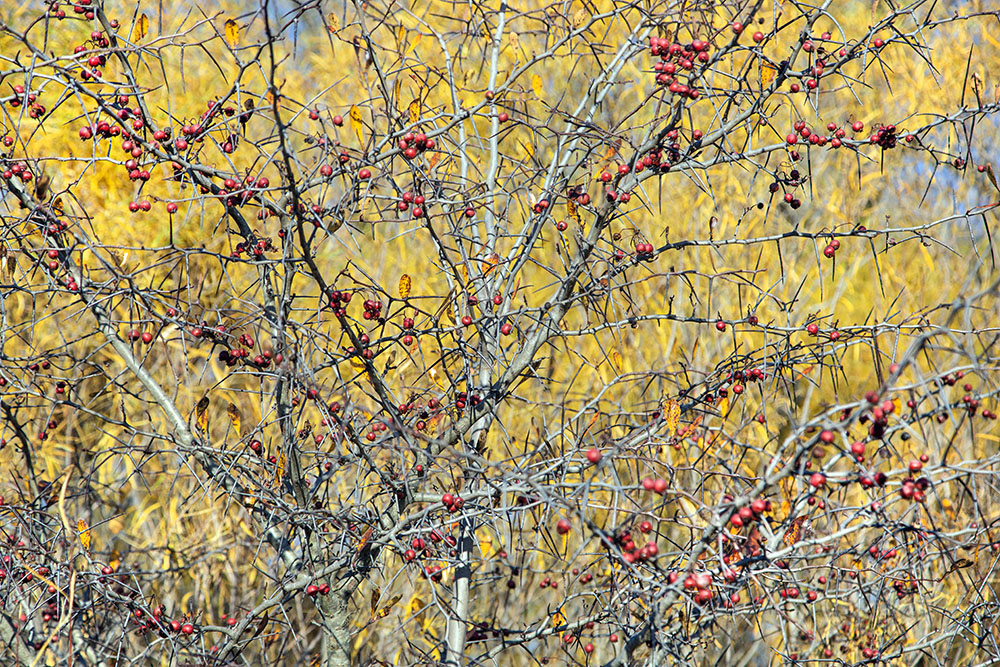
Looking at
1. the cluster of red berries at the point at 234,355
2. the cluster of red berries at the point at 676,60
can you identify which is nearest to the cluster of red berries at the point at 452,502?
the cluster of red berries at the point at 234,355

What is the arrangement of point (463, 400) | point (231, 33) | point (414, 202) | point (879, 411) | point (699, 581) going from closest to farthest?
point (879, 411)
point (699, 581)
point (231, 33)
point (414, 202)
point (463, 400)

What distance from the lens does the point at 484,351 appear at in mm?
2297

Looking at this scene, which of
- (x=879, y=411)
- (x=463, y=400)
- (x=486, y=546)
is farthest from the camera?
(x=486, y=546)

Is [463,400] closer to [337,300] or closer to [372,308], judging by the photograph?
[372,308]

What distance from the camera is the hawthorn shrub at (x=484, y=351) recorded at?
6.45 ft

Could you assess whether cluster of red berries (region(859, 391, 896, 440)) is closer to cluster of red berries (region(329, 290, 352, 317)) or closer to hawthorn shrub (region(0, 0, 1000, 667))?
hawthorn shrub (region(0, 0, 1000, 667))

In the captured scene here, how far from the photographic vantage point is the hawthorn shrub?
196 cm

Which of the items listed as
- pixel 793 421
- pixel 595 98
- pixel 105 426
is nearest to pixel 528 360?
pixel 595 98

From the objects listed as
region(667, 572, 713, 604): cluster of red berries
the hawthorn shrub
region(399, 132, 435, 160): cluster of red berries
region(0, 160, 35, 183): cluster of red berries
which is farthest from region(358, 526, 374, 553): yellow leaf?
region(0, 160, 35, 183): cluster of red berries

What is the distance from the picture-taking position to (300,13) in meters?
1.84

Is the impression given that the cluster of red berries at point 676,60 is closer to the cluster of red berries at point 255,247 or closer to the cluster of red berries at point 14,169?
the cluster of red berries at point 255,247

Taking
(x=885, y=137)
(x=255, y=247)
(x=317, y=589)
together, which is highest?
(x=885, y=137)

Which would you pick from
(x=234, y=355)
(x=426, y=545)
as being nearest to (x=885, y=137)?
(x=426, y=545)

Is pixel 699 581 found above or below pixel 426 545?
below
